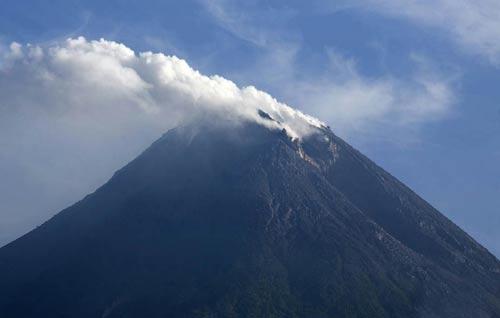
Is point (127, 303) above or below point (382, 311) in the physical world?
above

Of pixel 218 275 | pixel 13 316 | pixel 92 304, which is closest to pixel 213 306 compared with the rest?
pixel 218 275

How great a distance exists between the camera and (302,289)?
584 feet

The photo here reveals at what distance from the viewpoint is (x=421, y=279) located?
627ft

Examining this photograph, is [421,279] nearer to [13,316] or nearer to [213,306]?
[213,306]

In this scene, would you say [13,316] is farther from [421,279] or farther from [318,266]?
[421,279]

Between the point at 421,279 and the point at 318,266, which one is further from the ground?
the point at 318,266

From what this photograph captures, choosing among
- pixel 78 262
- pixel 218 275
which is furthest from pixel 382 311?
pixel 78 262

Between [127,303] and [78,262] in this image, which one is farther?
[78,262]

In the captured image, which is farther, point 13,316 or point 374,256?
point 374,256

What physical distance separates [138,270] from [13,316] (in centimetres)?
2614

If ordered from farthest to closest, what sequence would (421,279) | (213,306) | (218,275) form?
(421,279) → (218,275) → (213,306)

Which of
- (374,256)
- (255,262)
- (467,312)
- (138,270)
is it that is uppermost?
(138,270)

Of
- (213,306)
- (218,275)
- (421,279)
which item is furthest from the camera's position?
(421,279)

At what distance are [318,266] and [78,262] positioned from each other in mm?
52251
